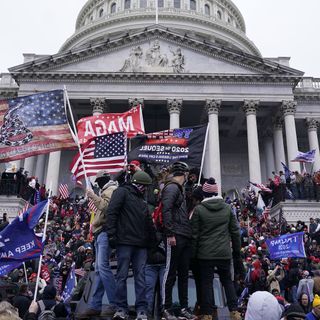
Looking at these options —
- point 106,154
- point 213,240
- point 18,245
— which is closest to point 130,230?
point 213,240

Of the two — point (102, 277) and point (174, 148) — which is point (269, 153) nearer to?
point (174, 148)

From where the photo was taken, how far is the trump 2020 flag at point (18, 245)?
777cm

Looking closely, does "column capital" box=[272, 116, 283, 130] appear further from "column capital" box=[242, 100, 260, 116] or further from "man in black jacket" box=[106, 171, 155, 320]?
"man in black jacket" box=[106, 171, 155, 320]

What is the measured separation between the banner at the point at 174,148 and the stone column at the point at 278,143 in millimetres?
24600

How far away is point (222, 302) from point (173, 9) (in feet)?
182

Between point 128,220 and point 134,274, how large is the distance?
0.82m

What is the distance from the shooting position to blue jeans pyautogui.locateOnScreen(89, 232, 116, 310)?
618 centimetres

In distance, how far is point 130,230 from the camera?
21.6 ft

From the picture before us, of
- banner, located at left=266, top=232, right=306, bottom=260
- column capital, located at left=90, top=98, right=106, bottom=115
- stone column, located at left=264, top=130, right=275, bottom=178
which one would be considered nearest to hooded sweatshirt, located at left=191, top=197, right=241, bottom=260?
banner, located at left=266, top=232, right=306, bottom=260

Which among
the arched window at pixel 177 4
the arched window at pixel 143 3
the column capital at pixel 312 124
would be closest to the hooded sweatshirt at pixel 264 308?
the column capital at pixel 312 124

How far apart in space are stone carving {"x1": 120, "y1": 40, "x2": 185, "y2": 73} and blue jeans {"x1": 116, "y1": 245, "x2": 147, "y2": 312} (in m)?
30.0

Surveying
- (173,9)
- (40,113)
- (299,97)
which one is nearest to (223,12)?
(173,9)

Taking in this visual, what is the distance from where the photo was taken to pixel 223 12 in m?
67.5

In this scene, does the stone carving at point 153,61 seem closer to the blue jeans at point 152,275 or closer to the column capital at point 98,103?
the column capital at point 98,103
